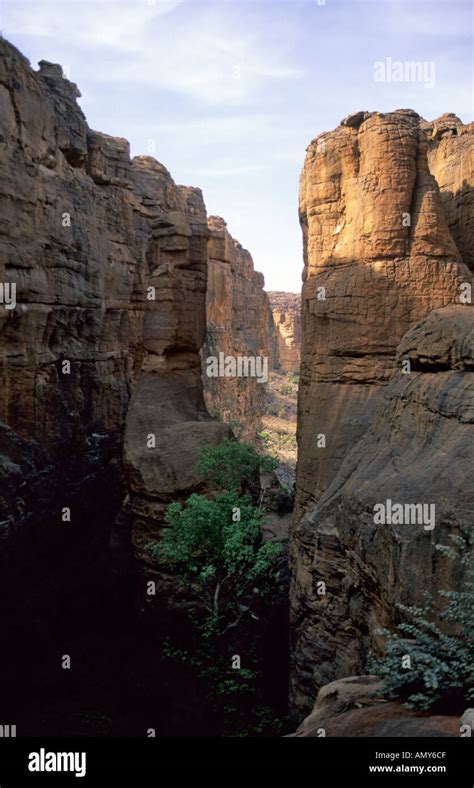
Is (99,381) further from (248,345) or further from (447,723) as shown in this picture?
(248,345)

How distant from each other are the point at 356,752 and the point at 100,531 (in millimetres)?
19536

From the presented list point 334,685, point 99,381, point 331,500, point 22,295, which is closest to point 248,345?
point 99,381

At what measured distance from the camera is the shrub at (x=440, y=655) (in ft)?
19.6

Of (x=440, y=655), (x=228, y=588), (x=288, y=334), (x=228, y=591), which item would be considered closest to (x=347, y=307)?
(x=228, y=588)

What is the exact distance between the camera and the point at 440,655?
20.6ft

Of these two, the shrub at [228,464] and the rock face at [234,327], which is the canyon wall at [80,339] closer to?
the shrub at [228,464]

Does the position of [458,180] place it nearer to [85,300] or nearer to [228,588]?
[228,588]

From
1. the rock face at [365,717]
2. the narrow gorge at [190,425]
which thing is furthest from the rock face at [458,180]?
the rock face at [365,717]

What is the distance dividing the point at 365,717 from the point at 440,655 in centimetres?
95

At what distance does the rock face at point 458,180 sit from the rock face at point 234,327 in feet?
99.2

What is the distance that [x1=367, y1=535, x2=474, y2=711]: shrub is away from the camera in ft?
19.6

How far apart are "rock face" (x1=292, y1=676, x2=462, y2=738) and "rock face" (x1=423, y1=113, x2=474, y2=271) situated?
1225 cm

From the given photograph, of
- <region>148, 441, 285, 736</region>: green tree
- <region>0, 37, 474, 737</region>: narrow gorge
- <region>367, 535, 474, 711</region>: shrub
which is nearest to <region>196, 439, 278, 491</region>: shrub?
<region>0, 37, 474, 737</region>: narrow gorge

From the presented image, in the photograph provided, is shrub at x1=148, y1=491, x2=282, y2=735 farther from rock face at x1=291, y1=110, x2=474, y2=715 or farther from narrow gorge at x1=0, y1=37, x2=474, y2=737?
rock face at x1=291, y1=110, x2=474, y2=715
